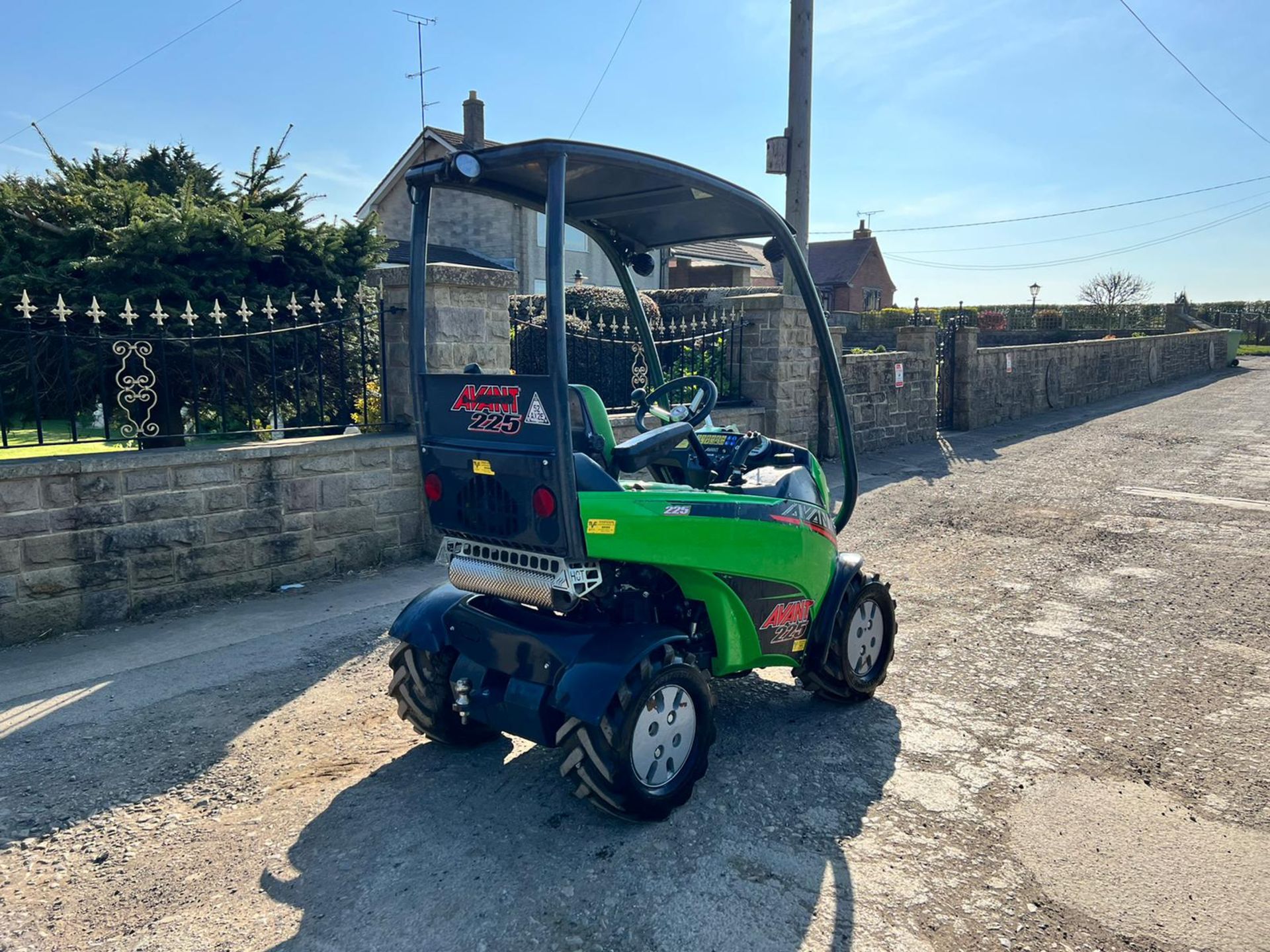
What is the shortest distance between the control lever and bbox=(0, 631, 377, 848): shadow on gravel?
7.72ft

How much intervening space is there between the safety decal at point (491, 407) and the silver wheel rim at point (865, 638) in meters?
1.93

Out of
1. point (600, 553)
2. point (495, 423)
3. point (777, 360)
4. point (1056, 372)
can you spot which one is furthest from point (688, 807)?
point (1056, 372)

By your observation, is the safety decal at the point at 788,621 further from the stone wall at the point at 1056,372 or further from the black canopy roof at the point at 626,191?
the stone wall at the point at 1056,372

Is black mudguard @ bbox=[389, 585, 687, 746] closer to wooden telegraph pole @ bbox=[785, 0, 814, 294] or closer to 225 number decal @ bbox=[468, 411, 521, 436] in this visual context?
225 number decal @ bbox=[468, 411, 521, 436]

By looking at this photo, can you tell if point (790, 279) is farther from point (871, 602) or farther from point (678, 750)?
point (678, 750)

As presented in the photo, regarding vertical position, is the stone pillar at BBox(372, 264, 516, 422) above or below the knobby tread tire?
above

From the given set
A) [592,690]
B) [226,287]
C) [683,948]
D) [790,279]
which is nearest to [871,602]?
[592,690]

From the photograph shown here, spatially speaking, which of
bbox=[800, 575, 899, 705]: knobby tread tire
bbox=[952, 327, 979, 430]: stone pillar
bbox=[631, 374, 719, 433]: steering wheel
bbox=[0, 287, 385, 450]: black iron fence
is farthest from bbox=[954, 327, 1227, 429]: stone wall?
bbox=[631, 374, 719, 433]: steering wheel

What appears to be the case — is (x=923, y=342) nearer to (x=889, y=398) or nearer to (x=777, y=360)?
(x=889, y=398)

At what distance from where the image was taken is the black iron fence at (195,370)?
5570 mm

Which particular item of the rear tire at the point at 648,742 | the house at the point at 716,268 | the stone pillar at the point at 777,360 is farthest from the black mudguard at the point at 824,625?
the house at the point at 716,268

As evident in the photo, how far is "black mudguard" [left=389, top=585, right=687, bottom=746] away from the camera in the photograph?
120 inches

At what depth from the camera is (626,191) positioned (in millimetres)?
3881

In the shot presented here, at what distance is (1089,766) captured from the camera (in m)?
3.71
